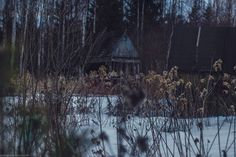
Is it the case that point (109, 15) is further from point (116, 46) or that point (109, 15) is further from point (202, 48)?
point (202, 48)

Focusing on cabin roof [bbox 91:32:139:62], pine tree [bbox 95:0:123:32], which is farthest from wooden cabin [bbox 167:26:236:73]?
pine tree [bbox 95:0:123:32]

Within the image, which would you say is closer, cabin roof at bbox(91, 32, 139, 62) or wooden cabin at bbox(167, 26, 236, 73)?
wooden cabin at bbox(167, 26, 236, 73)

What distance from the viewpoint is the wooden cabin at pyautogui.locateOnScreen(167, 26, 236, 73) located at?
16.9 metres

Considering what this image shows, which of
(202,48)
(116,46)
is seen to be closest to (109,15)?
(116,46)

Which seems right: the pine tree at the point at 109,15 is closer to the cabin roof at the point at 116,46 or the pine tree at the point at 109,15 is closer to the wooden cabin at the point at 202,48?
the cabin roof at the point at 116,46

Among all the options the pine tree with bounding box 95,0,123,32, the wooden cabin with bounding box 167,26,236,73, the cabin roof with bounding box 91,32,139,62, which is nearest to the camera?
the wooden cabin with bounding box 167,26,236,73

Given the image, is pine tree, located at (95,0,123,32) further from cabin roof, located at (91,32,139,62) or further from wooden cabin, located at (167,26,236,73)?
wooden cabin, located at (167,26,236,73)

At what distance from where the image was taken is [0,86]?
2.01 metres

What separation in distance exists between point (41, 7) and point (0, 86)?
4416 millimetres

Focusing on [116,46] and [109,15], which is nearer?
[116,46]

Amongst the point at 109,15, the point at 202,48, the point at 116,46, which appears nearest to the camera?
the point at 202,48

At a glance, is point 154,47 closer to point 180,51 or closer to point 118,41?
point 118,41

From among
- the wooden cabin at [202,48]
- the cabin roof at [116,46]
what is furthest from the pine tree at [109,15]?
the wooden cabin at [202,48]

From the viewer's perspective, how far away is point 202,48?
1762cm
